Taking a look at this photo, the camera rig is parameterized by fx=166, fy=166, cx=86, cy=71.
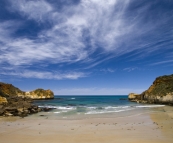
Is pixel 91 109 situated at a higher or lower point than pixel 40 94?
lower

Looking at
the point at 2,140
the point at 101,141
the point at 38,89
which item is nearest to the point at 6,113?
the point at 2,140

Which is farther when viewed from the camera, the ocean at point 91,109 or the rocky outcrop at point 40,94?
the rocky outcrop at point 40,94

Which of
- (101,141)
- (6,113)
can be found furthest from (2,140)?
(6,113)

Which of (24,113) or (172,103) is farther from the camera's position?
(172,103)

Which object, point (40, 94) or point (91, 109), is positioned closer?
point (91, 109)

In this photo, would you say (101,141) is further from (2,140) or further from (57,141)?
(2,140)

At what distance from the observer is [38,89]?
117 m

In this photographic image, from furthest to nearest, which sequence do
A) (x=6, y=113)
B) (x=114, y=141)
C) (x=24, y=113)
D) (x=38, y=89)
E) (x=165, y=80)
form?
1. (x=38, y=89)
2. (x=165, y=80)
3. (x=24, y=113)
4. (x=6, y=113)
5. (x=114, y=141)

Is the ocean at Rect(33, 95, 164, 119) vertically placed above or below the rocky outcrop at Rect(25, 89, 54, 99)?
below

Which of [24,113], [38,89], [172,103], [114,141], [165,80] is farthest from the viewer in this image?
[38,89]

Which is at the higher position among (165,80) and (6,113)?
(165,80)

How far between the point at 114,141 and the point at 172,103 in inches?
1655

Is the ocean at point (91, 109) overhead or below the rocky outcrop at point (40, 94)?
below

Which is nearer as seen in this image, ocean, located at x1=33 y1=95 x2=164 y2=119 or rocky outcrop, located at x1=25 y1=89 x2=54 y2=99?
ocean, located at x1=33 y1=95 x2=164 y2=119
